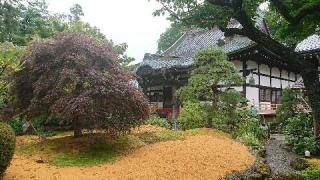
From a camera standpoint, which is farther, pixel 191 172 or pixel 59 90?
pixel 59 90

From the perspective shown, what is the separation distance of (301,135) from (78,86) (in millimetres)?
10826

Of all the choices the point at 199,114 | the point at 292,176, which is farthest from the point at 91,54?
the point at 292,176

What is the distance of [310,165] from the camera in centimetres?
1399

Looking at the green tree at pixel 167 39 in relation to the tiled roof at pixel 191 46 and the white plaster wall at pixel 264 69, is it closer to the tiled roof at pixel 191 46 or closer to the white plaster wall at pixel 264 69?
the tiled roof at pixel 191 46

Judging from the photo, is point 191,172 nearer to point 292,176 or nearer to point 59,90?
point 292,176

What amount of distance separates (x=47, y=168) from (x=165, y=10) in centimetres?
584

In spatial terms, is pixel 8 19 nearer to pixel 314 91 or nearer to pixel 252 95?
pixel 252 95

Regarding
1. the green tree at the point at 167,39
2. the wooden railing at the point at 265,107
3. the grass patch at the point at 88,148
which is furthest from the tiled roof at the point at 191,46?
the green tree at the point at 167,39

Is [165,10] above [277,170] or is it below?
above

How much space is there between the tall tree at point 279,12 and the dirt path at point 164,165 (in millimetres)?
3405

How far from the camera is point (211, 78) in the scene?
56.5ft

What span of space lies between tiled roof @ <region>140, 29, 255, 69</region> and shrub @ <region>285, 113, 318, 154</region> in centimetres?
843

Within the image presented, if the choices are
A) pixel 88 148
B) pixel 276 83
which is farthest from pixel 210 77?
pixel 276 83

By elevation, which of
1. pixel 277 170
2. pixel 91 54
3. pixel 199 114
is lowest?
pixel 277 170
